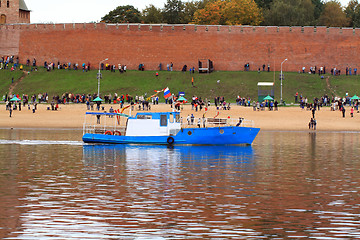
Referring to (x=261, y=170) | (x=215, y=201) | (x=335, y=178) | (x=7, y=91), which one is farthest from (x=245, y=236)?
(x=7, y=91)

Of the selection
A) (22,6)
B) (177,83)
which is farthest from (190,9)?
(177,83)

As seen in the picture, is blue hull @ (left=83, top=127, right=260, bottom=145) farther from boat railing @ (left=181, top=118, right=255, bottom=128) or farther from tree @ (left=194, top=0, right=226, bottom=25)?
tree @ (left=194, top=0, right=226, bottom=25)

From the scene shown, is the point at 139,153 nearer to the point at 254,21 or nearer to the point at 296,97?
the point at 296,97

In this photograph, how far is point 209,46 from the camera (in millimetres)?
85688

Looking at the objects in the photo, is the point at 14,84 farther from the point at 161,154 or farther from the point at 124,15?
the point at 161,154

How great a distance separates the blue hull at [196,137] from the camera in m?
37.0

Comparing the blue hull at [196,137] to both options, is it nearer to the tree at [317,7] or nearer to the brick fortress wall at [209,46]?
the brick fortress wall at [209,46]

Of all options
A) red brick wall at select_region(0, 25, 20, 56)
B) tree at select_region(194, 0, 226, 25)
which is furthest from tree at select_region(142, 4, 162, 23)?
red brick wall at select_region(0, 25, 20, 56)

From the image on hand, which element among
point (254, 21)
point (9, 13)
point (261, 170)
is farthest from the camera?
point (9, 13)

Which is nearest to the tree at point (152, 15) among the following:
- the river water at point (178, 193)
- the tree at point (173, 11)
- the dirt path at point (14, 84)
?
the tree at point (173, 11)

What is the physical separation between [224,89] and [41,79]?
71.2ft

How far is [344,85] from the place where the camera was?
7562 cm

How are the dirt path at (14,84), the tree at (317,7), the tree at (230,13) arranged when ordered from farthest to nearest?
1. the tree at (317,7)
2. the tree at (230,13)
3. the dirt path at (14,84)

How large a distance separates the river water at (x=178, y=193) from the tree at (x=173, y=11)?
74.7 m
